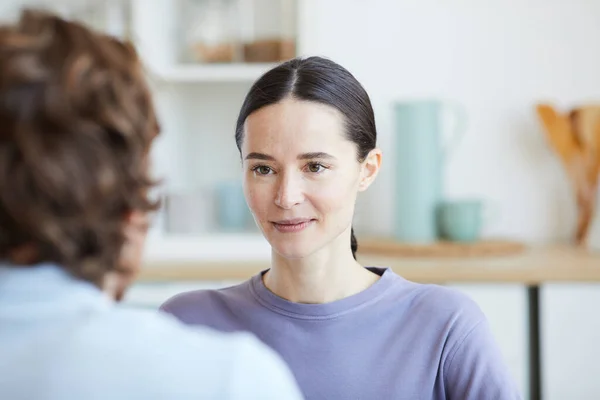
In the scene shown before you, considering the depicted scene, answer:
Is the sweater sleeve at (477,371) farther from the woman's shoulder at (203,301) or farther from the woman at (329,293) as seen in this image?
the woman's shoulder at (203,301)

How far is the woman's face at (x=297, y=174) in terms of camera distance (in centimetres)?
126

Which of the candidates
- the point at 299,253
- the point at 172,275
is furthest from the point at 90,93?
the point at 172,275

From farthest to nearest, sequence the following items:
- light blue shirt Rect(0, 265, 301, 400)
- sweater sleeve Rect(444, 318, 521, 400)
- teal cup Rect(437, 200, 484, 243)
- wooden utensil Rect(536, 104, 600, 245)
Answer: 1. wooden utensil Rect(536, 104, 600, 245)
2. teal cup Rect(437, 200, 484, 243)
3. sweater sleeve Rect(444, 318, 521, 400)
4. light blue shirt Rect(0, 265, 301, 400)

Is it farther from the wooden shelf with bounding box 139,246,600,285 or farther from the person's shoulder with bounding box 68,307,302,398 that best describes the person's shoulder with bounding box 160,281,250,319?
the wooden shelf with bounding box 139,246,600,285

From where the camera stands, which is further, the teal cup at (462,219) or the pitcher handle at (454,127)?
the pitcher handle at (454,127)

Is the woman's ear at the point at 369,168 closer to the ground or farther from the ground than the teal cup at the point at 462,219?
farther from the ground

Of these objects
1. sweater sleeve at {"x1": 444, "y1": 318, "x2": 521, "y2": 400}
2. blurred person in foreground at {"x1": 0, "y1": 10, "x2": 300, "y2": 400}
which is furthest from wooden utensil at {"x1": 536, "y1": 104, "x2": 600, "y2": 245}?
blurred person in foreground at {"x1": 0, "y1": 10, "x2": 300, "y2": 400}

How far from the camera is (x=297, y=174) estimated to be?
1.26 metres

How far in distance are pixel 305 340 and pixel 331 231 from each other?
0.62 feet

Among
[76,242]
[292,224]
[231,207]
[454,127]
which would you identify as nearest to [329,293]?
[292,224]

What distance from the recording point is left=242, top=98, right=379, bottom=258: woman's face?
1.26 metres

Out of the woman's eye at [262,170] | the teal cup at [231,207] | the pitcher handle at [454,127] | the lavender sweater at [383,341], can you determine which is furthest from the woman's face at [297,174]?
the pitcher handle at [454,127]

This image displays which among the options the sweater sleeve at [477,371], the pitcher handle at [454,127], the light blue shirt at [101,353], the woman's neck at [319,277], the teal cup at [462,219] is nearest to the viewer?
the light blue shirt at [101,353]

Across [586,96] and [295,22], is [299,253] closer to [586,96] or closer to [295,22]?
[295,22]
